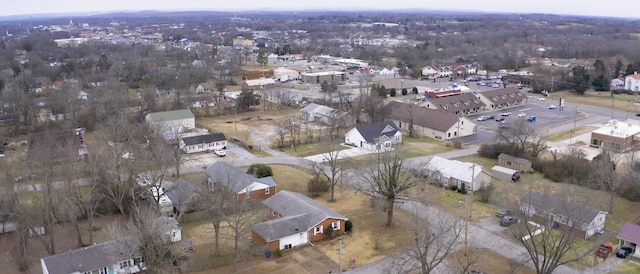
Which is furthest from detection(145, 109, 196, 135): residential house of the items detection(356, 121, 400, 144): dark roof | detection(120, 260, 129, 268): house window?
detection(120, 260, 129, 268): house window

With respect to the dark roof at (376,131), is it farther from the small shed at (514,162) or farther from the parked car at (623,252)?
the parked car at (623,252)

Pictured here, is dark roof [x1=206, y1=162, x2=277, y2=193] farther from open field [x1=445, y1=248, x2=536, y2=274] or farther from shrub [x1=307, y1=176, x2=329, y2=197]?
open field [x1=445, y1=248, x2=536, y2=274]

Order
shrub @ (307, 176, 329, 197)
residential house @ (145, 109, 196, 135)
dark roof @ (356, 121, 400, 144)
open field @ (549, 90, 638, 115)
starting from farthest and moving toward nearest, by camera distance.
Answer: open field @ (549, 90, 638, 115), residential house @ (145, 109, 196, 135), dark roof @ (356, 121, 400, 144), shrub @ (307, 176, 329, 197)

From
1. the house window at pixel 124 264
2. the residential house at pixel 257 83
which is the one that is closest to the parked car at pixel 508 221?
the house window at pixel 124 264

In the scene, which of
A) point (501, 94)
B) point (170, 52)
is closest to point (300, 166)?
point (501, 94)

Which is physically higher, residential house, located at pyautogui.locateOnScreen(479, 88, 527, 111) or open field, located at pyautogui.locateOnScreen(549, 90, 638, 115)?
residential house, located at pyautogui.locateOnScreen(479, 88, 527, 111)

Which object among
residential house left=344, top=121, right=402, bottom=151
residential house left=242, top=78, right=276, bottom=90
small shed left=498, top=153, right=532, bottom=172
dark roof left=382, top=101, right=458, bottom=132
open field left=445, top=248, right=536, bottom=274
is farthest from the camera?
residential house left=242, top=78, right=276, bottom=90
